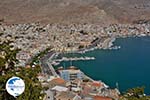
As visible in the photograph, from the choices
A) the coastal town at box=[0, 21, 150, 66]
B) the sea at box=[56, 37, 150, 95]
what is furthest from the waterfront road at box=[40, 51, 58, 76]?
the sea at box=[56, 37, 150, 95]

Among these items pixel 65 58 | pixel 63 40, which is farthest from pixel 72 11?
pixel 65 58

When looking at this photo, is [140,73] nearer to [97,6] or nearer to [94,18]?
[94,18]

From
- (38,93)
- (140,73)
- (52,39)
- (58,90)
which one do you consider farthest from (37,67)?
(52,39)
